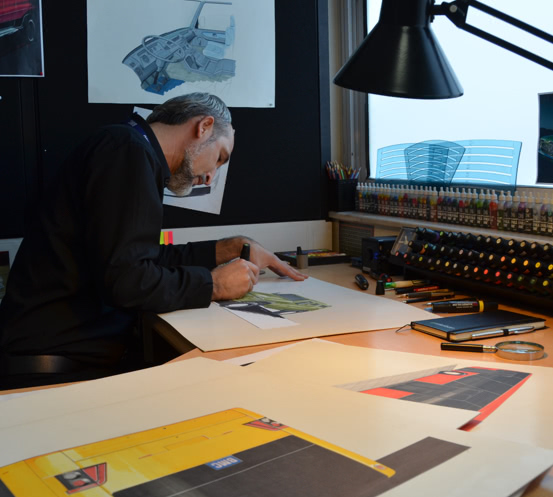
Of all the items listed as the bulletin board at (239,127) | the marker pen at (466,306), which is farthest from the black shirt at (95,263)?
the bulletin board at (239,127)

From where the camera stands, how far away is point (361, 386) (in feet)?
3.28

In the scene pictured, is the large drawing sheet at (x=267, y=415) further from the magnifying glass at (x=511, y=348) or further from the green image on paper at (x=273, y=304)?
the green image on paper at (x=273, y=304)

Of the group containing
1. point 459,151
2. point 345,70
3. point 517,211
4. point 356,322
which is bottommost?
point 356,322

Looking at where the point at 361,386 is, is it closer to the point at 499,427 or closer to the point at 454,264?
the point at 499,427

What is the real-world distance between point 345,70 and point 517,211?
78 centimetres

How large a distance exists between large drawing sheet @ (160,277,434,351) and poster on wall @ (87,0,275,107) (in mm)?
1085

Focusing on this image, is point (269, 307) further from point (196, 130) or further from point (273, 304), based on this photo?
point (196, 130)

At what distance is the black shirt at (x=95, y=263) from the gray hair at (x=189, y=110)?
0.21 metres

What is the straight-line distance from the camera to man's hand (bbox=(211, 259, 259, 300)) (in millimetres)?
1805

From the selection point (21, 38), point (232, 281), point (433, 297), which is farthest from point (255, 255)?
point (21, 38)

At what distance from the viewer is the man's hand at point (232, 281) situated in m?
1.80

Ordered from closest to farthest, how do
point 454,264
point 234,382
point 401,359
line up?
point 234,382, point 401,359, point 454,264

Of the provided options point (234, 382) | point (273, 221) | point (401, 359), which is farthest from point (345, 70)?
point (273, 221)

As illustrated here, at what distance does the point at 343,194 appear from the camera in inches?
→ 110
